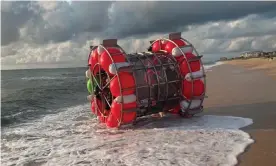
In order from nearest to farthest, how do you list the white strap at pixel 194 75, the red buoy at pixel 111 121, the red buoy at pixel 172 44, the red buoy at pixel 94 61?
the red buoy at pixel 111 121 → the white strap at pixel 194 75 → the red buoy at pixel 94 61 → the red buoy at pixel 172 44

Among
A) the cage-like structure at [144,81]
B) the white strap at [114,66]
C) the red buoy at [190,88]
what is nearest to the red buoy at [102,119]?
the cage-like structure at [144,81]

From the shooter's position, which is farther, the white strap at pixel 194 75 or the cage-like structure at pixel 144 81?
the white strap at pixel 194 75

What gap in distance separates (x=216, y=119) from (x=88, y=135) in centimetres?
386

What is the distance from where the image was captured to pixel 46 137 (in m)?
8.99

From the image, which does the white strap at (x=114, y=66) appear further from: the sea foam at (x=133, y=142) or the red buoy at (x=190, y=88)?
the red buoy at (x=190, y=88)

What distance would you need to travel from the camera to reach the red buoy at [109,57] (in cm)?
912

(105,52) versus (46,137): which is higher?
(105,52)

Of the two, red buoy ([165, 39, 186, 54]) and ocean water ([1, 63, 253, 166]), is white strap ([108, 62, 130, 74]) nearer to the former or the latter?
ocean water ([1, 63, 253, 166])

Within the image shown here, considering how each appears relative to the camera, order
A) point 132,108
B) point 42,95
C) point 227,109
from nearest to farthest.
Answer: point 132,108, point 227,109, point 42,95

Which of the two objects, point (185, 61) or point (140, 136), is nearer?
point (140, 136)

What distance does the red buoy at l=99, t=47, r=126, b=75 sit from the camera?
9117mm

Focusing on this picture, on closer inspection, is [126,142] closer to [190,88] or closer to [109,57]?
[109,57]

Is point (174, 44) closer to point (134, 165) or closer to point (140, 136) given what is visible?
point (140, 136)

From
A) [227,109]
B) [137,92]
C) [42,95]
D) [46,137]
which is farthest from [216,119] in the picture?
[42,95]
